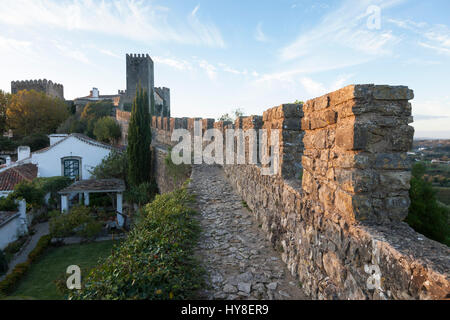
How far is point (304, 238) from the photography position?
275cm

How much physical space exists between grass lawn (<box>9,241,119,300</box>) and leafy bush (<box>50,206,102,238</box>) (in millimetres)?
537

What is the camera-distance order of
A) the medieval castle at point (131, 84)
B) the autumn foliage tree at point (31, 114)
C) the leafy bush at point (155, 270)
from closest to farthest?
the leafy bush at point (155, 270) < the autumn foliage tree at point (31, 114) < the medieval castle at point (131, 84)

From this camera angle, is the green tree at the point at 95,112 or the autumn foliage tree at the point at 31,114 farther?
the green tree at the point at 95,112

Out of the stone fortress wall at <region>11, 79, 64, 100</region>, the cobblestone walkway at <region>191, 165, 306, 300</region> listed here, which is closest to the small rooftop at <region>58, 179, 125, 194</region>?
the cobblestone walkway at <region>191, 165, 306, 300</region>

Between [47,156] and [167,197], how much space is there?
16.5m

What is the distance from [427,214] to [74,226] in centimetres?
1382

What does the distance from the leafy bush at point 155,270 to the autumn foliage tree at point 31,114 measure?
Result: 31.9m

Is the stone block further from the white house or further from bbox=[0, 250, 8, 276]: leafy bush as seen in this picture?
the white house

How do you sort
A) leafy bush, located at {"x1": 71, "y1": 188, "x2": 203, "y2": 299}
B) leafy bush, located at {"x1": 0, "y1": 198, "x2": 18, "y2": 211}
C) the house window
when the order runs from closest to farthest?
leafy bush, located at {"x1": 71, "y1": 188, "x2": 203, "y2": 299} < leafy bush, located at {"x1": 0, "y1": 198, "x2": 18, "y2": 211} < the house window

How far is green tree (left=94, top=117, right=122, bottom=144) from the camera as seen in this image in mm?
25172

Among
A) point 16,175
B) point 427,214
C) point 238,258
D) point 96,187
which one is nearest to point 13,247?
point 96,187

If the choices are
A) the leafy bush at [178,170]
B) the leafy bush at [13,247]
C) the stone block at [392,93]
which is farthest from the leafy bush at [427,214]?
the leafy bush at [13,247]

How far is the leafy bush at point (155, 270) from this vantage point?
252 centimetres

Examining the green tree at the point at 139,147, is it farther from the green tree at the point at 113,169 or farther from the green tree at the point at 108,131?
the green tree at the point at 108,131
